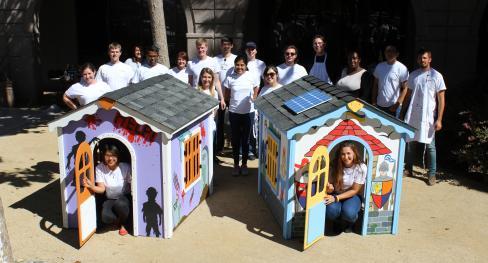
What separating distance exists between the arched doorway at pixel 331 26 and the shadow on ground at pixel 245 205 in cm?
550

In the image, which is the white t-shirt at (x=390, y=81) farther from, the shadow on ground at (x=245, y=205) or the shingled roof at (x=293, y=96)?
the shadow on ground at (x=245, y=205)

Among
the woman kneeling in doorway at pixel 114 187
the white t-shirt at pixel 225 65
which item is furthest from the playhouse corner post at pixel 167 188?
the white t-shirt at pixel 225 65

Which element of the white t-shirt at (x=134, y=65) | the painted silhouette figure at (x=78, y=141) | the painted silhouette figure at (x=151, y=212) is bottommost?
the painted silhouette figure at (x=151, y=212)

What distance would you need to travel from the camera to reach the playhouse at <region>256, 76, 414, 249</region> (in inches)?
212

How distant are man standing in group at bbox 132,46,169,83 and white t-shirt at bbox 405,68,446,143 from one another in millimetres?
3525

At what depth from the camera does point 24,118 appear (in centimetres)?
1166

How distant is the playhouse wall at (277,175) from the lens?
5.80m

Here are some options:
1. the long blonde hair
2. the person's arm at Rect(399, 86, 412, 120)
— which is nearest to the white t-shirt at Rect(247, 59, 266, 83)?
the long blonde hair

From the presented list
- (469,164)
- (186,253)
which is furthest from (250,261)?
(469,164)

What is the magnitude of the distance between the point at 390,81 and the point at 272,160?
7.65 ft

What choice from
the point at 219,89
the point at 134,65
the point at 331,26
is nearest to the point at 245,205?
the point at 219,89

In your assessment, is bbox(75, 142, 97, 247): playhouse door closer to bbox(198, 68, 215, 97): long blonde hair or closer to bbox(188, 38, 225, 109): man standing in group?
bbox(198, 68, 215, 97): long blonde hair

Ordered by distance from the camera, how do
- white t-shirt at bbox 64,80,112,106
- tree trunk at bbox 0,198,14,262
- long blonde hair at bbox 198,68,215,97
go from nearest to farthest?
1. tree trunk at bbox 0,198,14,262
2. white t-shirt at bbox 64,80,112,106
3. long blonde hair at bbox 198,68,215,97

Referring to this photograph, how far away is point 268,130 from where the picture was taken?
6.61 meters
